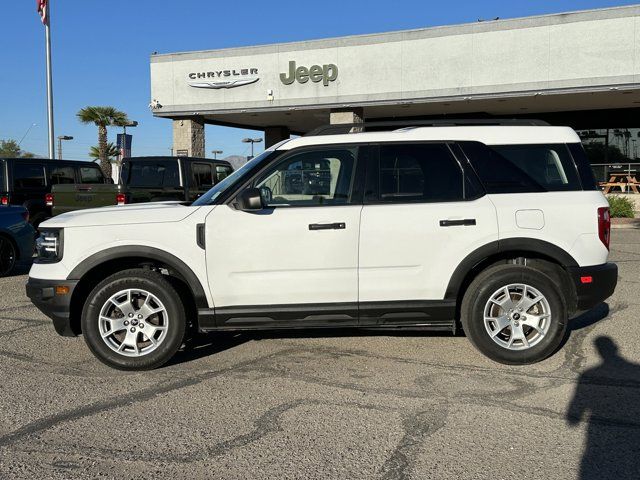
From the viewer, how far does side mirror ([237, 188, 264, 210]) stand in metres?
4.72

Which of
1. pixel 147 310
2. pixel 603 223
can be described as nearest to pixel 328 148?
pixel 147 310

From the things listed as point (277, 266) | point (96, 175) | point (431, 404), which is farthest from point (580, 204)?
point (96, 175)

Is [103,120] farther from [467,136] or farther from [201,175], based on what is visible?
[467,136]

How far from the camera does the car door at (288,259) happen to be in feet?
15.9

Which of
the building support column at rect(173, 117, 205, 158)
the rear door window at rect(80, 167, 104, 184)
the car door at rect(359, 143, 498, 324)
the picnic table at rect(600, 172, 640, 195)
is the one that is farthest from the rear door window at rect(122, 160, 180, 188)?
the picnic table at rect(600, 172, 640, 195)

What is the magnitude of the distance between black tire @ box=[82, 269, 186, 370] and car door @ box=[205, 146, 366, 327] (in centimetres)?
33

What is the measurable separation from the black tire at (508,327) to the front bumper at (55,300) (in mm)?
3207

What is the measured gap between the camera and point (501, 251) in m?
5.00

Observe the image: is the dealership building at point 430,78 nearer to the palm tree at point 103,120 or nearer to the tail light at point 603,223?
the palm tree at point 103,120

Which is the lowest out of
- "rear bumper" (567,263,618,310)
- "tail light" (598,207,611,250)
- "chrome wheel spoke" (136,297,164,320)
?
"chrome wheel spoke" (136,297,164,320)

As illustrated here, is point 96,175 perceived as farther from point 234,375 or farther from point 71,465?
point 71,465

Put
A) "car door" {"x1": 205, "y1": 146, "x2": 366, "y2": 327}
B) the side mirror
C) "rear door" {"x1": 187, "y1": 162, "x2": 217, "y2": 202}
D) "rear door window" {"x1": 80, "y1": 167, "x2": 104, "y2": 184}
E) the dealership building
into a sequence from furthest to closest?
the dealership building, "rear door window" {"x1": 80, "y1": 167, "x2": 104, "y2": 184}, "rear door" {"x1": 187, "y1": 162, "x2": 217, "y2": 202}, "car door" {"x1": 205, "y1": 146, "x2": 366, "y2": 327}, the side mirror

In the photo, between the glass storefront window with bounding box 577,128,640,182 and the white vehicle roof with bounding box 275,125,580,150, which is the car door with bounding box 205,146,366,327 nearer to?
the white vehicle roof with bounding box 275,125,580,150

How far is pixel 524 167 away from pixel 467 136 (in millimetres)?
539
